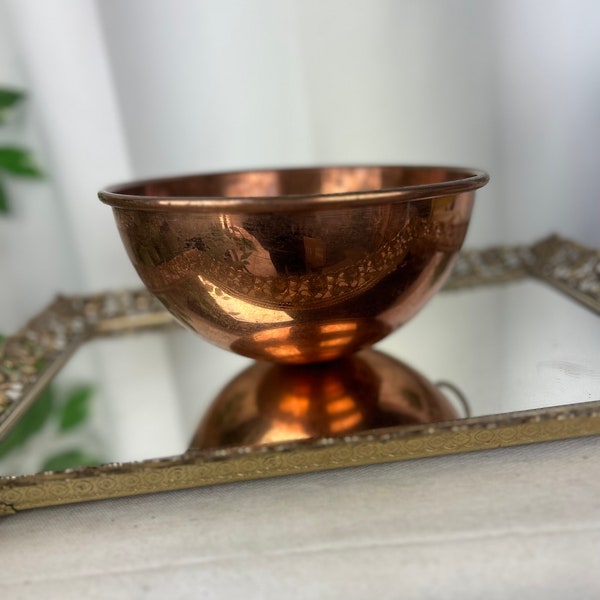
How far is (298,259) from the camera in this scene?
433 mm

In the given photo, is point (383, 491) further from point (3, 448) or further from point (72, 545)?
point (3, 448)

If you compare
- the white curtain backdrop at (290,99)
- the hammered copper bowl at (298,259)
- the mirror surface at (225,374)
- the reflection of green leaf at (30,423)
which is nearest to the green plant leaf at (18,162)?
the white curtain backdrop at (290,99)

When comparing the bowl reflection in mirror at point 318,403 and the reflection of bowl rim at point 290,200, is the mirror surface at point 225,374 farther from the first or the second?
the reflection of bowl rim at point 290,200

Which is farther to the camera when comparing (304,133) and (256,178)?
(304,133)

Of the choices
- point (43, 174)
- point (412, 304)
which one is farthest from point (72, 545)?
point (43, 174)

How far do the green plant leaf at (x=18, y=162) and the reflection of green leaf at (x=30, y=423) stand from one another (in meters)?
0.43

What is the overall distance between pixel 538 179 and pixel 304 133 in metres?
0.41

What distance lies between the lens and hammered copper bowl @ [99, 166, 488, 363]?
42 cm

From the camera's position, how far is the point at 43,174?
0.97 metres

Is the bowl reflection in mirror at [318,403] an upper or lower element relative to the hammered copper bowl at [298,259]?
lower

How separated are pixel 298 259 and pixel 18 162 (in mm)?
706

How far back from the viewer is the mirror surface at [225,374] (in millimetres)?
546

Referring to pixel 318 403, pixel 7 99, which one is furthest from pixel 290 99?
pixel 318 403

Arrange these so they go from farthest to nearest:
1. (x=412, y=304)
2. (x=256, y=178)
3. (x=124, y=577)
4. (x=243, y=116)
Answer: (x=243, y=116), (x=256, y=178), (x=412, y=304), (x=124, y=577)
